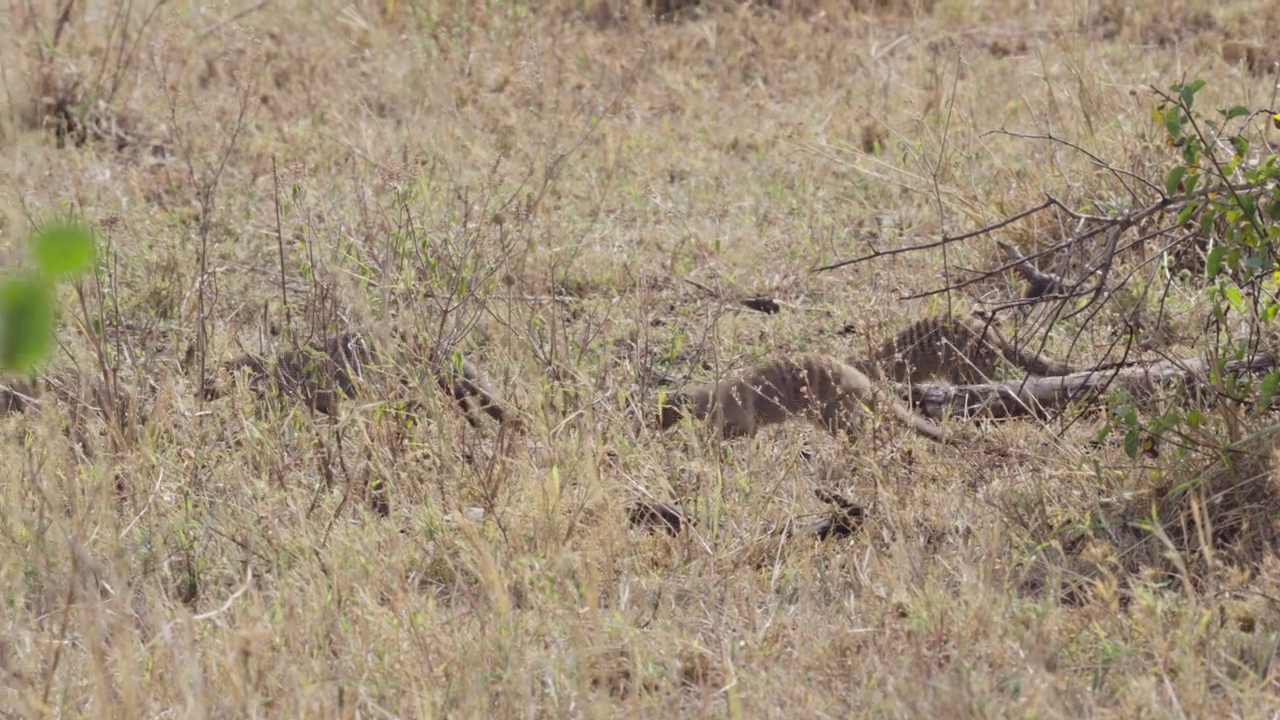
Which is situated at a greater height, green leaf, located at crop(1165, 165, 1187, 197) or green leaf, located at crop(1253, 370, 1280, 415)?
green leaf, located at crop(1165, 165, 1187, 197)

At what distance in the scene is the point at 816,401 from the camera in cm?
323

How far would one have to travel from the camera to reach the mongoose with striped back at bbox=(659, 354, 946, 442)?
3207mm

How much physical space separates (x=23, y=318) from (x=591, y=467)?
1.89 metres

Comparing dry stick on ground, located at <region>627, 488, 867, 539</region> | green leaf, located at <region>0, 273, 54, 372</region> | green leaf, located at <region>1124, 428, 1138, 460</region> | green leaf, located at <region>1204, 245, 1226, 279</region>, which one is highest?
green leaf, located at <region>0, 273, 54, 372</region>

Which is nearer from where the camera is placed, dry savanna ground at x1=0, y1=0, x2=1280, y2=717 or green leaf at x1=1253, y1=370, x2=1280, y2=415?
dry savanna ground at x1=0, y1=0, x2=1280, y2=717

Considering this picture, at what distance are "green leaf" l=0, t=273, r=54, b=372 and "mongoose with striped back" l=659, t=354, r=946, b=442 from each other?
2429 millimetres

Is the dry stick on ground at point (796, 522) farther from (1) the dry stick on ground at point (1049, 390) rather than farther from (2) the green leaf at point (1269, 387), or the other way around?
(2) the green leaf at point (1269, 387)

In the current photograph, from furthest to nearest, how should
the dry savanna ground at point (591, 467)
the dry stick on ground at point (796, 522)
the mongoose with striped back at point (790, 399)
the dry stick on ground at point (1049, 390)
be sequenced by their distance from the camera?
1. the mongoose with striped back at point (790, 399)
2. the dry stick on ground at point (1049, 390)
3. the dry stick on ground at point (796, 522)
4. the dry savanna ground at point (591, 467)

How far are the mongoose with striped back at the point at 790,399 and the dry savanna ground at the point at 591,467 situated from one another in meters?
0.06

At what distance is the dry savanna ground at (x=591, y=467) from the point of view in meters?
2.22

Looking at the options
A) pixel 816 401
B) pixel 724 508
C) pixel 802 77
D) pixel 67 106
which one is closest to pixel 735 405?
pixel 816 401

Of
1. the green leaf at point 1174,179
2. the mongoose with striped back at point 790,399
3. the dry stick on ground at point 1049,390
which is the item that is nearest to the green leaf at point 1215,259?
the green leaf at point 1174,179

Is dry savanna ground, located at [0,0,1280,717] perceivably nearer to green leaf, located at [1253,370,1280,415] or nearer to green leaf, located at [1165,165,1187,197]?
green leaf, located at [1253,370,1280,415]

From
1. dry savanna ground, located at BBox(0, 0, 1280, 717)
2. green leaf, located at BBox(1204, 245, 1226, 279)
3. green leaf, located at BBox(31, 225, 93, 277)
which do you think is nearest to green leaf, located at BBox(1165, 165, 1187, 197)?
green leaf, located at BBox(1204, 245, 1226, 279)
